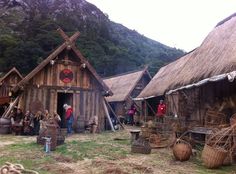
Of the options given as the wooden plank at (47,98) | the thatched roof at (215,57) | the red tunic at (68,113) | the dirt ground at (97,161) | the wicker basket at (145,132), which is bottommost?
the dirt ground at (97,161)

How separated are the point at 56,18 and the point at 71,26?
4110 millimetres

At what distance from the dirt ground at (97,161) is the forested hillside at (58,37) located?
28.8 metres

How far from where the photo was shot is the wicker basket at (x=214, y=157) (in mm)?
8891

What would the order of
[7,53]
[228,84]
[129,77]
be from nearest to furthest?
[228,84] → [129,77] → [7,53]

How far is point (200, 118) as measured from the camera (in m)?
14.4

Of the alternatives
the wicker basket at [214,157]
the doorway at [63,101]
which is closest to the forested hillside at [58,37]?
the doorway at [63,101]

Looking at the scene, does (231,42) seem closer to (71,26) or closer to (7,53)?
(7,53)

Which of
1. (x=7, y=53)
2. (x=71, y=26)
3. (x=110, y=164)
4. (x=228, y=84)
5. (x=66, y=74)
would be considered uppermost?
(x=71, y=26)

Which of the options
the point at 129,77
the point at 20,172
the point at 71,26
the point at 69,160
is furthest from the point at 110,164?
the point at 71,26

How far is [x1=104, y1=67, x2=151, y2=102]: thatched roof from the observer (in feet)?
101

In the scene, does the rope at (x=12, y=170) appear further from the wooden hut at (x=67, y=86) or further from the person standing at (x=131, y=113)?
the person standing at (x=131, y=113)

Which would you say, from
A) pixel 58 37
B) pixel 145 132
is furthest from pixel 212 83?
pixel 58 37

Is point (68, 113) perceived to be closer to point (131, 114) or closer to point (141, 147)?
point (141, 147)

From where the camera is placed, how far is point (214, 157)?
29.2ft
